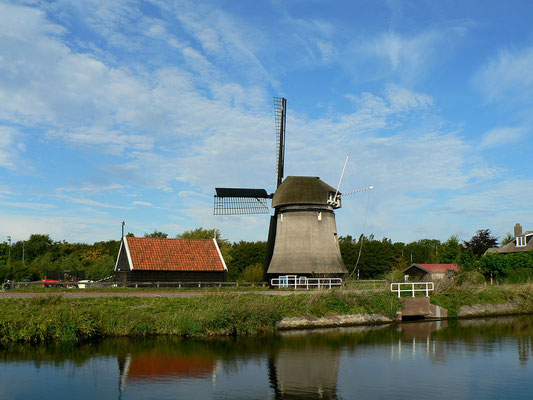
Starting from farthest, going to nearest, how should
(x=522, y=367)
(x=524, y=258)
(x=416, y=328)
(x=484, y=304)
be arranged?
1. (x=524, y=258)
2. (x=484, y=304)
3. (x=416, y=328)
4. (x=522, y=367)

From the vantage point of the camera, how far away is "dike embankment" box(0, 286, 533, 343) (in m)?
22.0

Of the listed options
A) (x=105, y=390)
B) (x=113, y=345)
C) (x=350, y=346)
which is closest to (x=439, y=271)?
(x=350, y=346)

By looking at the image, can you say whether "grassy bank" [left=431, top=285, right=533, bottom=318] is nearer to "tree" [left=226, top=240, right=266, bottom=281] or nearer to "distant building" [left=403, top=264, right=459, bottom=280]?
"distant building" [left=403, top=264, right=459, bottom=280]

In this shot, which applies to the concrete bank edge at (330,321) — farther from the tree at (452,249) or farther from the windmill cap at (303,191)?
the tree at (452,249)

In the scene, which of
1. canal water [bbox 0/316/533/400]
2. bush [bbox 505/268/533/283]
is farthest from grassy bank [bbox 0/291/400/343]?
bush [bbox 505/268/533/283]

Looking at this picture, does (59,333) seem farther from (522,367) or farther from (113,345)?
(522,367)

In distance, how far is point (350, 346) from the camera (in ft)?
69.7

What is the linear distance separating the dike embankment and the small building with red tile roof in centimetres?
970

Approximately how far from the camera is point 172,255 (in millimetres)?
37625

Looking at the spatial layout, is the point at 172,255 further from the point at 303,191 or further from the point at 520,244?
the point at 520,244

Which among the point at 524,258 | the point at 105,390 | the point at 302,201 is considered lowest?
the point at 105,390

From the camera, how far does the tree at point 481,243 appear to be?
70.7 metres

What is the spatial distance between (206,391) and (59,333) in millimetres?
10684

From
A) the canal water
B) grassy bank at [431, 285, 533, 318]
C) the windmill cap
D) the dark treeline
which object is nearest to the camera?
the canal water
